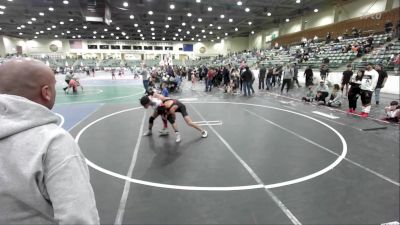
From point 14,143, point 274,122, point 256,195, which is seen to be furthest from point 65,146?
point 274,122

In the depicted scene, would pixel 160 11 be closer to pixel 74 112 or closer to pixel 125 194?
pixel 74 112

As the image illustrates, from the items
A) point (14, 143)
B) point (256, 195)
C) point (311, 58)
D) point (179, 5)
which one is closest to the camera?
point (14, 143)

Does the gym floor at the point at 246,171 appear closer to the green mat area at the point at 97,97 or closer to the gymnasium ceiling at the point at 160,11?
the green mat area at the point at 97,97

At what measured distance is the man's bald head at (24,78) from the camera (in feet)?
3.63

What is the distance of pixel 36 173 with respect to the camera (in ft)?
3.31

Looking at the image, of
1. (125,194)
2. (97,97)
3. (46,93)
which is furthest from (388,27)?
(46,93)

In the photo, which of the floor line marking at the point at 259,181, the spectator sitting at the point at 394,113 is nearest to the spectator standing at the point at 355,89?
the spectator sitting at the point at 394,113

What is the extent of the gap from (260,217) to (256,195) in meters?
0.56

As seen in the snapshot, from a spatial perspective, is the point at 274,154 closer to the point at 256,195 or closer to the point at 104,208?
the point at 256,195

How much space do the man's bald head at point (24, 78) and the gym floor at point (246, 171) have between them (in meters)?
2.53

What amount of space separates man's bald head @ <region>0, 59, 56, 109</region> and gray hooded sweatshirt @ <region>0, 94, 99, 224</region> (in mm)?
61

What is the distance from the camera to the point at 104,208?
3.52 m

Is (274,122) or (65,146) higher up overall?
(65,146)

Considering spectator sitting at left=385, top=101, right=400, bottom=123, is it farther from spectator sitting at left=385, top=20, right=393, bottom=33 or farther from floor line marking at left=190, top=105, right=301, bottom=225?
spectator sitting at left=385, top=20, right=393, bottom=33
